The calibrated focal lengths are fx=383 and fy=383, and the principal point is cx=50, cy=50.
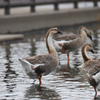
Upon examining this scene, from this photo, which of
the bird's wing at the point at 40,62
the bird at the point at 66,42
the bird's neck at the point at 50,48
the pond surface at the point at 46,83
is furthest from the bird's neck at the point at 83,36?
the bird's wing at the point at 40,62

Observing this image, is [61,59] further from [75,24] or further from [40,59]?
[75,24]

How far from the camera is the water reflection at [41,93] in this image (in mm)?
8258

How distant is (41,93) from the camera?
864 cm

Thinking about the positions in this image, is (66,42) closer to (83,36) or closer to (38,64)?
(83,36)

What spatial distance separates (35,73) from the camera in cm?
920

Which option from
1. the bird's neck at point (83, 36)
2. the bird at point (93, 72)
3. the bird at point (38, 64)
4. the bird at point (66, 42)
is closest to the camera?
the bird at point (93, 72)

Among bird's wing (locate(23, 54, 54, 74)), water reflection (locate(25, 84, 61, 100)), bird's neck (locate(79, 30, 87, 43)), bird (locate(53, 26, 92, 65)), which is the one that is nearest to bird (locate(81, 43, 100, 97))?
water reflection (locate(25, 84, 61, 100))

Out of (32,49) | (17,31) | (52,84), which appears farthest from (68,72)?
(17,31)

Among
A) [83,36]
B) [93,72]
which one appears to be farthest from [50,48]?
[83,36]

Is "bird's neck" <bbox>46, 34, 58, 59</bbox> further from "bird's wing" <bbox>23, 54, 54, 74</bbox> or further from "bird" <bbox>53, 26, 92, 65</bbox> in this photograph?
"bird" <bbox>53, 26, 92, 65</bbox>

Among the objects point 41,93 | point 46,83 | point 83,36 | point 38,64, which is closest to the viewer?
point 41,93

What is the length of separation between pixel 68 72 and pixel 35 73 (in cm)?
196

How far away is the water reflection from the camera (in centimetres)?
826

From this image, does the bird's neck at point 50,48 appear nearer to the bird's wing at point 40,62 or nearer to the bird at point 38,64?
the bird at point 38,64
